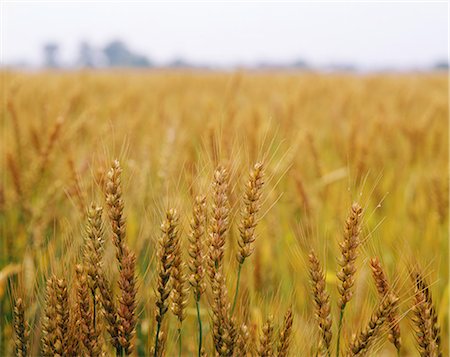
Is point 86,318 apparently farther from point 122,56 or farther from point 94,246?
point 122,56

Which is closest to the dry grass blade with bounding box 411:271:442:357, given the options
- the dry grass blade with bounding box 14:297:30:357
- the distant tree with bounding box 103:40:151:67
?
the dry grass blade with bounding box 14:297:30:357

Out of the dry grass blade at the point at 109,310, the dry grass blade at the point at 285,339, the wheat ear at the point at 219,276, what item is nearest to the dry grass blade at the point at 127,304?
the dry grass blade at the point at 109,310

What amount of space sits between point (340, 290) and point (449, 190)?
133cm

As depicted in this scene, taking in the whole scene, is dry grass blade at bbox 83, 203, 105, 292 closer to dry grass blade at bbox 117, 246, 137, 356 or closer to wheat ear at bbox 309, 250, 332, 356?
dry grass blade at bbox 117, 246, 137, 356

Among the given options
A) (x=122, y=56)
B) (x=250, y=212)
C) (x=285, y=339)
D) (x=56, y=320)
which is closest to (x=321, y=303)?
(x=285, y=339)

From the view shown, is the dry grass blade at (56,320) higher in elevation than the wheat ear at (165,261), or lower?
lower

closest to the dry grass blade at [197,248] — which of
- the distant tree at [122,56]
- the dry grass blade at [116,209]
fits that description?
the dry grass blade at [116,209]

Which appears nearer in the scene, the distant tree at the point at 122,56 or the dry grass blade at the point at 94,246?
the dry grass blade at the point at 94,246

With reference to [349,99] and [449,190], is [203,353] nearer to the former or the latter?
[449,190]

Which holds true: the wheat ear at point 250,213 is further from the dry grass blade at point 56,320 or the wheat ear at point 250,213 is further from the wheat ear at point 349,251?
the dry grass blade at point 56,320

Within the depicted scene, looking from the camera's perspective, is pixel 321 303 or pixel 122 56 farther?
pixel 122 56

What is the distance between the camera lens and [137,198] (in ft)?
6.04

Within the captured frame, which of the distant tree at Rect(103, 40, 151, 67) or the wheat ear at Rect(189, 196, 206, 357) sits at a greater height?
the wheat ear at Rect(189, 196, 206, 357)

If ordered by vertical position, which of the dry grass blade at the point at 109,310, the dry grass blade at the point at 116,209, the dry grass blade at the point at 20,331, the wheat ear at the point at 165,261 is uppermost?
the dry grass blade at the point at 116,209
